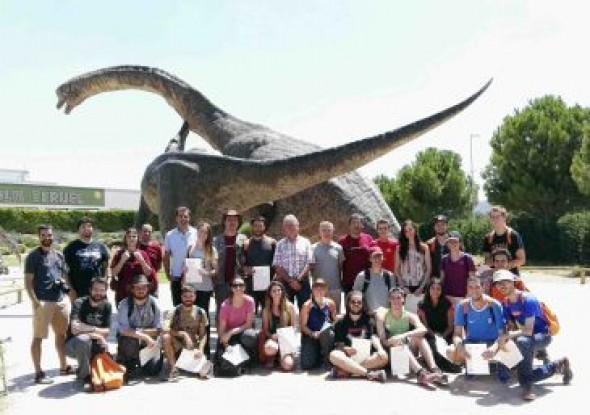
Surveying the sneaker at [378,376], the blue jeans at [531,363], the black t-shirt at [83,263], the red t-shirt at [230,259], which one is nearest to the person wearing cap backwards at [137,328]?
the black t-shirt at [83,263]

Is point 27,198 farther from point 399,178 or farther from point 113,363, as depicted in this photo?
point 113,363

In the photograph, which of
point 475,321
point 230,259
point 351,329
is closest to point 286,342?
point 351,329

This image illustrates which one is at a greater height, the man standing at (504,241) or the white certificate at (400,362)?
the man standing at (504,241)

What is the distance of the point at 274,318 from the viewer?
746 cm

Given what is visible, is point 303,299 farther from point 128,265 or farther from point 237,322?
point 128,265

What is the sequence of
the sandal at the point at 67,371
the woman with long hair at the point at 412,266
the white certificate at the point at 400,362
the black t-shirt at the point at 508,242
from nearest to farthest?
the white certificate at the point at 400,362, the sandal at the point at 67,371, the black t-shirt at the point at 508,242, the woman with long hair at the point at 412,266

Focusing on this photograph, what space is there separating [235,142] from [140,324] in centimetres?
470

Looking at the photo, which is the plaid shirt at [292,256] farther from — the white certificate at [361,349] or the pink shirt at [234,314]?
the white certificate at [361,349]

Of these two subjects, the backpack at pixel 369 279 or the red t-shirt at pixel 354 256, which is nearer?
the backpack at pixel 369 279

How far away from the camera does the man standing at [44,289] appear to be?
6883mm

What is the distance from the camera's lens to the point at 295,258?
7.78 meters

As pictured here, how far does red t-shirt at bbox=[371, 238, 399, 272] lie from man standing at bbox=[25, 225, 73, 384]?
3.41m

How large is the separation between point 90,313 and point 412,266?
133 inches

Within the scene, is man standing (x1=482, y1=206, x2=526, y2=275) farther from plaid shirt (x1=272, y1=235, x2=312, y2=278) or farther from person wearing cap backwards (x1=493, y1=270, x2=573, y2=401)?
plaid shirt (x1=272, y1=235, x2=312, y2=278)
